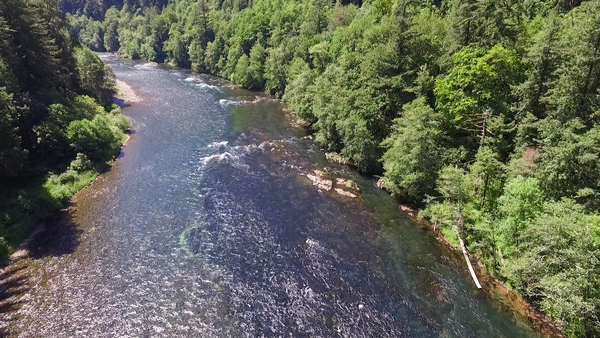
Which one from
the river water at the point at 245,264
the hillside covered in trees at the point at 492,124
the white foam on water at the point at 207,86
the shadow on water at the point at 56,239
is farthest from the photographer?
the white foam on water at the point at 207,86

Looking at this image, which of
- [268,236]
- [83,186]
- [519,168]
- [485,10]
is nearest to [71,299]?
[268,236]

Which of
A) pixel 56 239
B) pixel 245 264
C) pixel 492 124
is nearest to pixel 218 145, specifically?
pixel 56 239

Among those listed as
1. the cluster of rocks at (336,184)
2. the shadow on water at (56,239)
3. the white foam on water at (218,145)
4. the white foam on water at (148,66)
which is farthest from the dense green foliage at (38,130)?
the white foam on water at (148,66)

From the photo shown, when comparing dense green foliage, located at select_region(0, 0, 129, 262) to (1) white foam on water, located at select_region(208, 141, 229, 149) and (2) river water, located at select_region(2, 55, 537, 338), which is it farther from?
(1) white foam on water, located at select_region(208, 141, 229, 149)

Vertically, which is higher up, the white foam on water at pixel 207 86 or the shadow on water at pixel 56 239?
the white foam on water at pixel 207 86

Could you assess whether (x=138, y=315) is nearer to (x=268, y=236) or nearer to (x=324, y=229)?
(x=268, y=236)

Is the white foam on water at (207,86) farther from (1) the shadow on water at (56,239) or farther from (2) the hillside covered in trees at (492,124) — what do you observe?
(1) the shadow on water at (56,239)

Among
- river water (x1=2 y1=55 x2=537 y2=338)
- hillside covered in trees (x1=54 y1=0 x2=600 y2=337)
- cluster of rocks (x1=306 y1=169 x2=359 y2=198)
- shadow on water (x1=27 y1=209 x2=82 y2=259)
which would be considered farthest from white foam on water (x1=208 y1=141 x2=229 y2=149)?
shadow on water (x1=27 y1=209 x2=82 y2=259)

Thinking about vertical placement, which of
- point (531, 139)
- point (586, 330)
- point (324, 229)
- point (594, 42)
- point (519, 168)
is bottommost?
point (324, 229)
